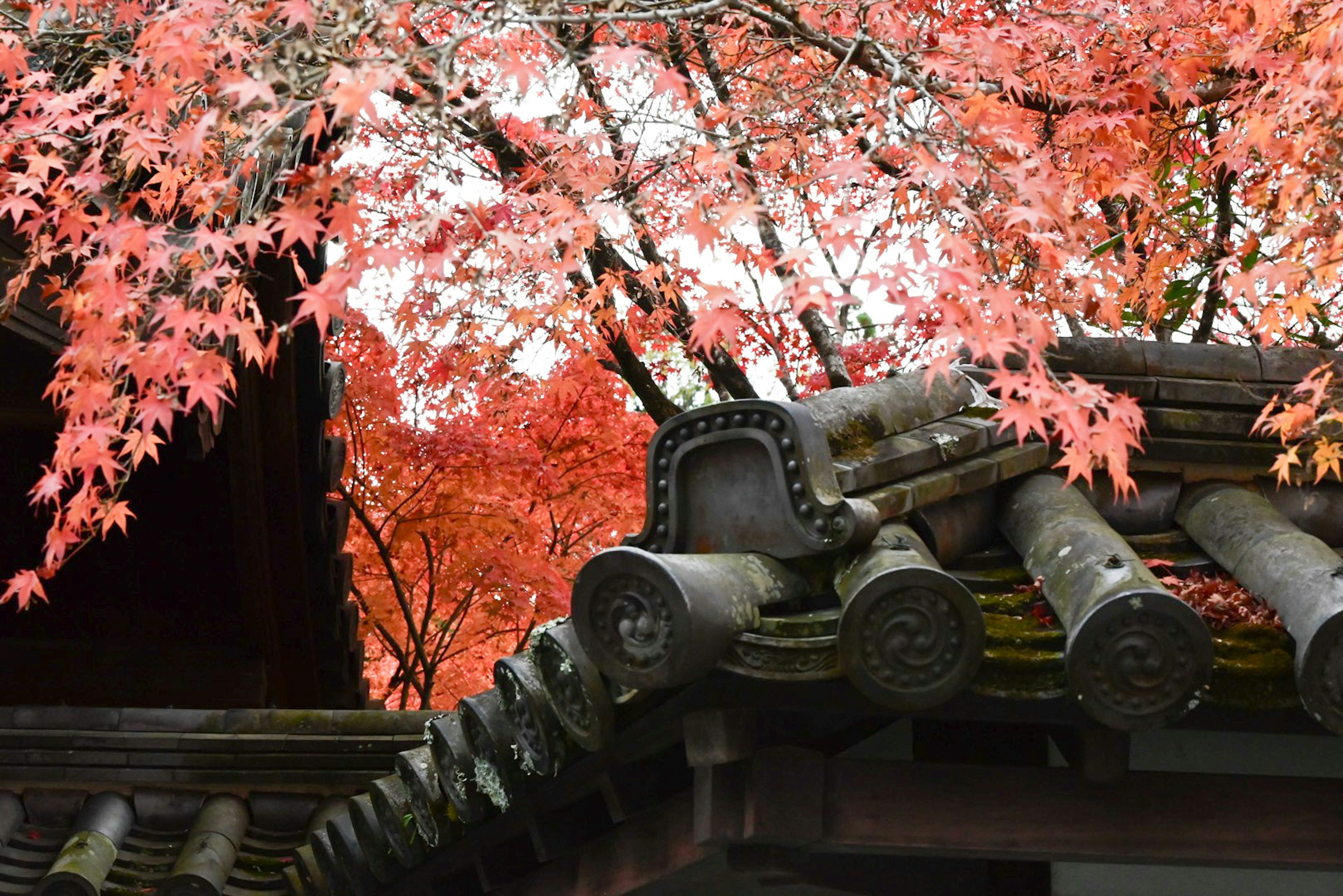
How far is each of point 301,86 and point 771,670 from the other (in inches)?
79.0

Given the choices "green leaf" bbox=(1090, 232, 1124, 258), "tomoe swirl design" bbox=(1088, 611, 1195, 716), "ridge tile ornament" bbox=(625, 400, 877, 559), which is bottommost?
"tomoe swirl design" bbox=(1088, 611, 1195, 716)

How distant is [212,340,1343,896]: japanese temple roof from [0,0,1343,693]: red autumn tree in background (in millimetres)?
261

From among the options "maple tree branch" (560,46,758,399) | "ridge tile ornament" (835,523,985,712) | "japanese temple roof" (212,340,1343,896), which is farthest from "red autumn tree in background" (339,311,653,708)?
"ridge tile ornament" (835,523,985,712)

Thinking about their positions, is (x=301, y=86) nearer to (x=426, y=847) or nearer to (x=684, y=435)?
(x=684, y=435)

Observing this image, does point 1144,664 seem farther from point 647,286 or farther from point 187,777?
point 647,286

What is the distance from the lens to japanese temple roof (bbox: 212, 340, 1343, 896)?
328 centimetres

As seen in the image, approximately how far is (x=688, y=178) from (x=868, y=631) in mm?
3501

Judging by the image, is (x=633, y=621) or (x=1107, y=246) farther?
(x=1107, y=246)

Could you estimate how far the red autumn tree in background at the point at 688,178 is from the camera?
12.8ft

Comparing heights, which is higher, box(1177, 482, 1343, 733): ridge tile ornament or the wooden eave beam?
box(1177, 482, 1343, 733): ridge tile ornament

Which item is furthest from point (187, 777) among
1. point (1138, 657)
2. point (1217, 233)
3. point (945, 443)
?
point (1217, 233)

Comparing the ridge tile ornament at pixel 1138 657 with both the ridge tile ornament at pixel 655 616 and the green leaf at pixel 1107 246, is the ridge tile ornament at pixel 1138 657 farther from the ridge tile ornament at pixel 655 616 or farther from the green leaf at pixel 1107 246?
the green leaf at pixel 1107 246

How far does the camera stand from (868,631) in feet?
10.8

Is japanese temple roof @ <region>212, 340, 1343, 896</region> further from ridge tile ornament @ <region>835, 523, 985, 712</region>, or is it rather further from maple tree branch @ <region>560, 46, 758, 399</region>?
maple tree branch @ <region>560, 46, 758, 399</region>
